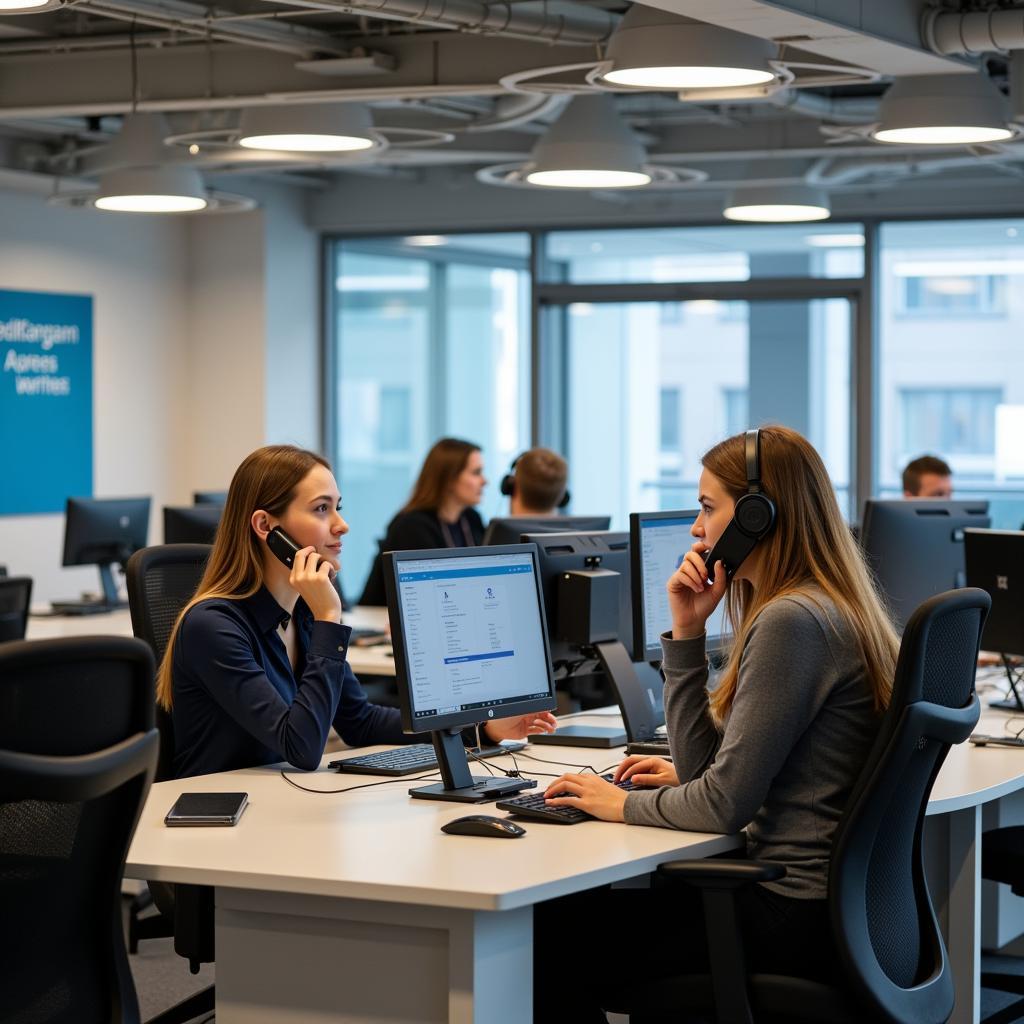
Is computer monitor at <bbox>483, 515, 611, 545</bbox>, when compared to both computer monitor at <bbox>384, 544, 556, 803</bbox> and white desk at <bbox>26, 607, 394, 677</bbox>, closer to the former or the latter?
white desk at <bbox>26, 607, 394, 677</bbox>

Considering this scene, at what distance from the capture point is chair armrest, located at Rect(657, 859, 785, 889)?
2434mm

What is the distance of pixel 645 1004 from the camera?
2645 mm

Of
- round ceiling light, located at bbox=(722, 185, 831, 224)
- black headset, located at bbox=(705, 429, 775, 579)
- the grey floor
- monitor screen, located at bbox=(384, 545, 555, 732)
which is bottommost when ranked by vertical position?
the grey floor

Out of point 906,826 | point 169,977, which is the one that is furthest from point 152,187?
point 906,826

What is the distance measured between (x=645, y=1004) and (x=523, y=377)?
22.5 feet

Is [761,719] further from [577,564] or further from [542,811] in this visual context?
[577,564]

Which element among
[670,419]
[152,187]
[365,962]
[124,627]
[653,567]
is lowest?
[365,962]

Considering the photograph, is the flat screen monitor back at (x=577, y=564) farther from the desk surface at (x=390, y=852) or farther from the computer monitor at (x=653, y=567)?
the desk surface at (x=390, y=852)

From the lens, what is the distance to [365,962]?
2436 mm

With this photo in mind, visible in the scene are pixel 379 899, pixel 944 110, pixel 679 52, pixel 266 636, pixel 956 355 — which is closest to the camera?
pixel 379 899

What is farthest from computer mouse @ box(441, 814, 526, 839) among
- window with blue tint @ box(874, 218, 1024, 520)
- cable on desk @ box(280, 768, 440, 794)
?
window with blue tint @ box(874, 218, 1024, 520)

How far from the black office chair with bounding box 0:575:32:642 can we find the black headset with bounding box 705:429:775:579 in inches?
114

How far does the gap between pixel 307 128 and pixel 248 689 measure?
102 inches

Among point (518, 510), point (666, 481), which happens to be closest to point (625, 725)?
point (518, 510)
